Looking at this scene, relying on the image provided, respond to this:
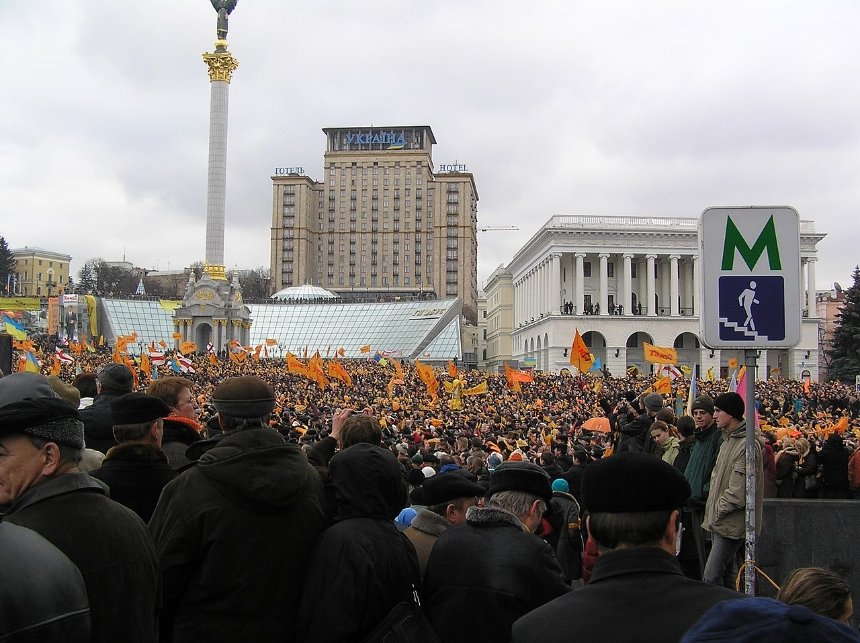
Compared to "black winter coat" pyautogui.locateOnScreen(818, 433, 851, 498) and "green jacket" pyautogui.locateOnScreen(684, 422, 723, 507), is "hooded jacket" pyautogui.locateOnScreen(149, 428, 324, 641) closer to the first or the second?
"green jacket" pyautogui.locateOnScreen(684, 422, 723, 507)

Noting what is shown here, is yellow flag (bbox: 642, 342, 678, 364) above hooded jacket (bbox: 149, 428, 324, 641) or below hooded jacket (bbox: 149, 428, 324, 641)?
above

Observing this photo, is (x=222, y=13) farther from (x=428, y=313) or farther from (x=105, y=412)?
(x=105, y=412)

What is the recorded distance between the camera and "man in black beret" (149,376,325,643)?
3373 mm

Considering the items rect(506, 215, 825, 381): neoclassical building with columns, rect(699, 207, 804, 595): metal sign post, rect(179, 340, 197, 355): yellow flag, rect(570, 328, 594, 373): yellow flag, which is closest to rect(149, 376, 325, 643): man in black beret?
rect(699, 207, 804, 595): metal sign post

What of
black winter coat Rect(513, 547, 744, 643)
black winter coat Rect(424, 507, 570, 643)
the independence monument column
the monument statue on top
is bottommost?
black winter coat Rect(424, 507, 570, 643)

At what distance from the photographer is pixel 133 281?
138 m

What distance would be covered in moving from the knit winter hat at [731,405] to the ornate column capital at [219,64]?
62.5 meters

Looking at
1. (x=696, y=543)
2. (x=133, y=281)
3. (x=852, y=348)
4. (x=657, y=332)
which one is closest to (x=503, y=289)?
(x=657, y=332)

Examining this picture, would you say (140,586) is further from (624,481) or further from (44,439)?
(624,481)

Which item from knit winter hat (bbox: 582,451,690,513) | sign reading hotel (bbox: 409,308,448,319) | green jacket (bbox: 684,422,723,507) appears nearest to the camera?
knit winter hat (bbox: 582,451,690,513)

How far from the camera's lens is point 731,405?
19.5 ft

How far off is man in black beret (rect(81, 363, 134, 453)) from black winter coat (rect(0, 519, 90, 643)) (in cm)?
298

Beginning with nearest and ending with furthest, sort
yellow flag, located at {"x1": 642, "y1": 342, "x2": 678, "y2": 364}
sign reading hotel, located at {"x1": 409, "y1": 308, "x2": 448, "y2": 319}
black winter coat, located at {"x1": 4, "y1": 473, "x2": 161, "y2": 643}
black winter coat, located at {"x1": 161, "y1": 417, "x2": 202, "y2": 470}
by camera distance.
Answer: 1. black winter coat, located at {"x1": 4, "y1": 473, "x2": 161, "y2": 643}
2. black winter coat, located at {"x1": 161, "y1": 417, "x2": 202, "y2": 470}
3. yellow flag, located at {"x1": 642, "y1": 342, "x2": 678, "y2": 364}
4. sign reading hotel, located at {"x1": 409, "y1": 308, "x2": 448, "y2": 319}

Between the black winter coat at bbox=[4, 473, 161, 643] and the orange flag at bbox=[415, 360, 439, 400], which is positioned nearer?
the black winter coat at bbox=[4, 473, 161, 643]
